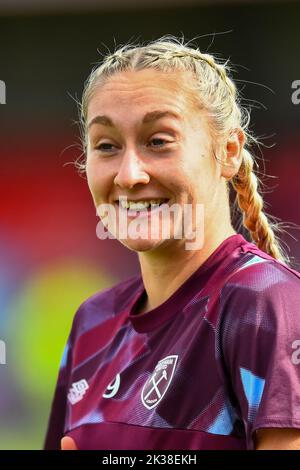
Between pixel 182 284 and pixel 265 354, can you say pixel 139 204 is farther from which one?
pixel 265 354

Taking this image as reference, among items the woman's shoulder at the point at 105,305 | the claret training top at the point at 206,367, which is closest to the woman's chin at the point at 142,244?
the claret training top at the point at 206,367

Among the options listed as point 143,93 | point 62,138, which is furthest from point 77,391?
point 62,138

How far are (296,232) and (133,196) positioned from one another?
2.76 m

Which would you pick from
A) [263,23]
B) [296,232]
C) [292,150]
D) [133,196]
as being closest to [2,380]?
[296,232]

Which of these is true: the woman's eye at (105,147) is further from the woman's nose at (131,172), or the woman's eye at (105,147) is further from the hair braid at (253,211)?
the hair braid at (253,211)

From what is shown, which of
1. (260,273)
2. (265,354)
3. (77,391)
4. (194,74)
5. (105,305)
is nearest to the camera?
(265,354)

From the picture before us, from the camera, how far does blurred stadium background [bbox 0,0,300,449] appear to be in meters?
4.63

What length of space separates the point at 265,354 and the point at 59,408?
0.95 meters

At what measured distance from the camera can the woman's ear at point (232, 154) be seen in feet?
5.81

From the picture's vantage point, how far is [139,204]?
5.45 ft

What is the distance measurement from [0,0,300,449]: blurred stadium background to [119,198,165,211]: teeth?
303 cm

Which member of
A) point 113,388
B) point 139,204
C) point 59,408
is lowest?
point 59,408
